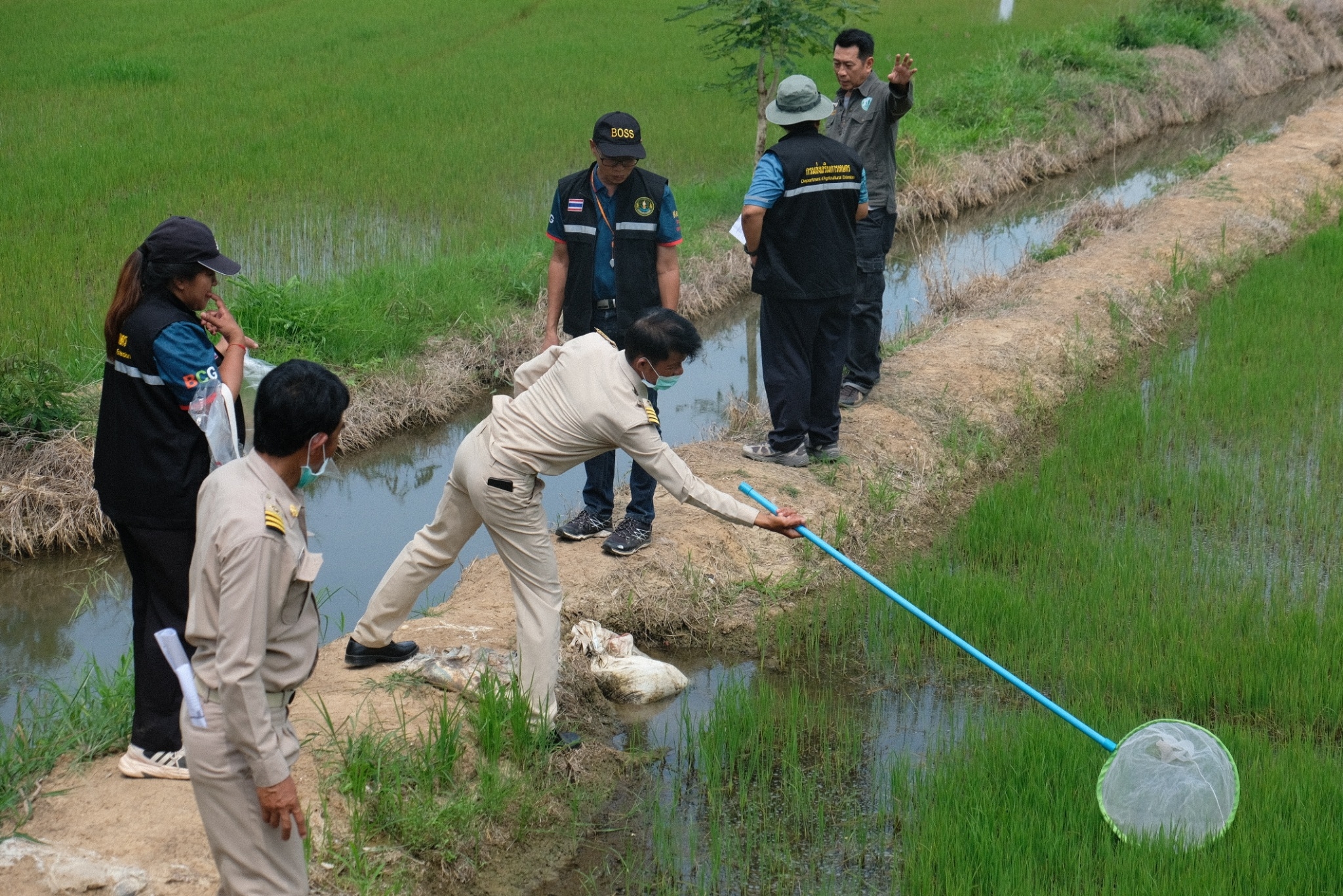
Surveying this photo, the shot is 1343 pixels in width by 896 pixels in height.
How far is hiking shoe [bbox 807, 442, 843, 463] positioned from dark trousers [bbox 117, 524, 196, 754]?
10.1 ft

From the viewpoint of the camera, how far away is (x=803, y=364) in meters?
5.28

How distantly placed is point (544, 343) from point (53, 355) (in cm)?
300

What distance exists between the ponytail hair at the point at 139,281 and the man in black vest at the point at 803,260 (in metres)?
2.48

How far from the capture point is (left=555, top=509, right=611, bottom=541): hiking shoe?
4.83m

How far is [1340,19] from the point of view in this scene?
20188 mm

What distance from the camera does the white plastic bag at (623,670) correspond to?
13.5ft

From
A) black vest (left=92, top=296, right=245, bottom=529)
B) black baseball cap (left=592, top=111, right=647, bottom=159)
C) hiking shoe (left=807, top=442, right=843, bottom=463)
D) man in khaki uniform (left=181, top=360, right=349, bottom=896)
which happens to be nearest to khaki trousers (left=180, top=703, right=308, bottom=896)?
man in khaki uniform (left=181, top=360, right=349, bottom=896)

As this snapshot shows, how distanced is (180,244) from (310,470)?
2.96ft

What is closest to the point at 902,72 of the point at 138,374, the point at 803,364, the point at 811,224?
the point at 811,224

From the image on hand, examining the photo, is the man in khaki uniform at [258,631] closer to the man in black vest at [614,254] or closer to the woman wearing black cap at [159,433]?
the woman wearing black cap at [159,433]

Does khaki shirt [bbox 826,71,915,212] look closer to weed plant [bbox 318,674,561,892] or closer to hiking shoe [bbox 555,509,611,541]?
hiking shoe [bbox 555,509,611,541]

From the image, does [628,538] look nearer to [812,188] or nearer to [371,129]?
[812,188]

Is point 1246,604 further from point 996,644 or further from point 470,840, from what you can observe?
point 470,840

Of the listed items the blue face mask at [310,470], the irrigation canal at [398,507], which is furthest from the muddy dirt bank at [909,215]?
the blue face mask at [310,470]
